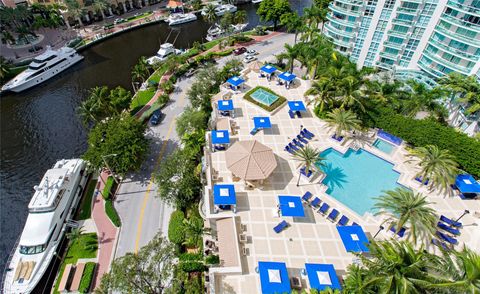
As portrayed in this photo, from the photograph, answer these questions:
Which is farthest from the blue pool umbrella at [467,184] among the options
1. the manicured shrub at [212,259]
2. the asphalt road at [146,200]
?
the asphalt road at [146,200]

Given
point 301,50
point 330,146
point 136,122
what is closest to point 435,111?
point 330,146

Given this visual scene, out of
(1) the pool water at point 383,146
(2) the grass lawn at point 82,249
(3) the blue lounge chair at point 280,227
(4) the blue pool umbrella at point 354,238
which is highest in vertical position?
(1) the pool water at point 383,146

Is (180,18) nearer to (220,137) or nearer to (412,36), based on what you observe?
(220,137)

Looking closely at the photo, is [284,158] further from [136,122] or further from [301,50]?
[301,50]

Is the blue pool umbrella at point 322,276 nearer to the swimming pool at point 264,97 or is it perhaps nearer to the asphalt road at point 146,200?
the asphalt road at point 146,200

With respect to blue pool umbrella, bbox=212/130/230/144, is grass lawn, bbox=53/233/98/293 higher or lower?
lower

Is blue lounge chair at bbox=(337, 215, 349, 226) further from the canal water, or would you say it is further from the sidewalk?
the canal water

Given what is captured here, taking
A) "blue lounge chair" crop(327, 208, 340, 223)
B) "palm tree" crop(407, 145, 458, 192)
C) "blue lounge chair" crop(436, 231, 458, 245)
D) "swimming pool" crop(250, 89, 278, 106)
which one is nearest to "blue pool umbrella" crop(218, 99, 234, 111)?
"swimming pool" crop(250, 89, 278, 106)
